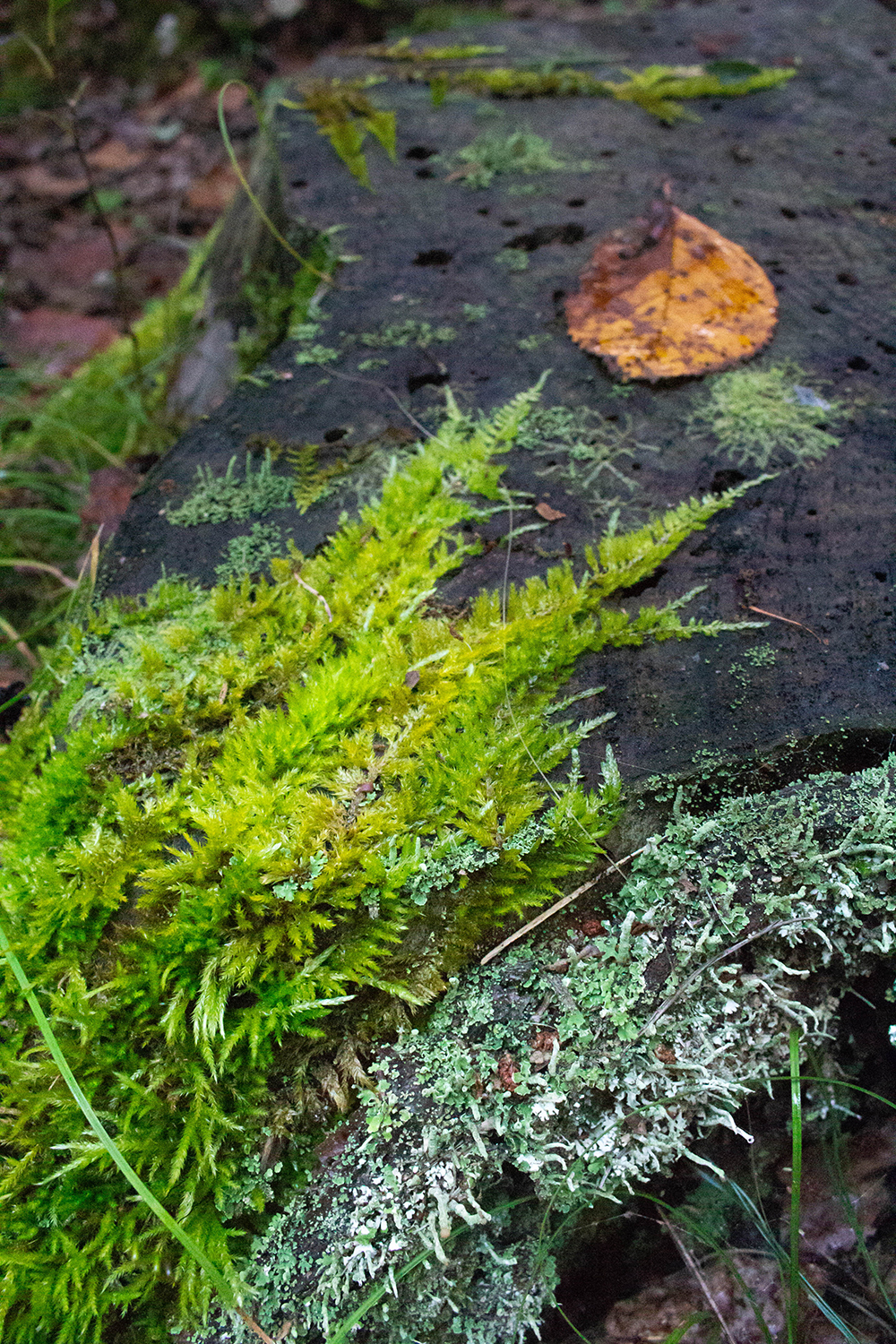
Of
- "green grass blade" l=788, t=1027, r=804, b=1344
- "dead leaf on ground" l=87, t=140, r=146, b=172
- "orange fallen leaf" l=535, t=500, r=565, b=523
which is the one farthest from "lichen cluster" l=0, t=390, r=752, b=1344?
"dead leaf on ground" l=87, t=140, r=146, b=172

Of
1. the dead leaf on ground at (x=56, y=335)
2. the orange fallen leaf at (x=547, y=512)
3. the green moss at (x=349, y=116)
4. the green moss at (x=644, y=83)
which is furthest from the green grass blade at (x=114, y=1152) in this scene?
the dead leaf on ground at (x=56, y=335)

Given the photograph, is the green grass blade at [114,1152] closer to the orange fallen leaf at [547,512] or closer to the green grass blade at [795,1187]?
the green grass blade at [795,1187]

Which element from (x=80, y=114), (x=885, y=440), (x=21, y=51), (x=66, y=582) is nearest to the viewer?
(x=885, y=440)

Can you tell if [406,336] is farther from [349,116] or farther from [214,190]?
[214,190]

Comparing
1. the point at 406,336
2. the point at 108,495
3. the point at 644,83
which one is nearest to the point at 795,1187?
the point at 406,336

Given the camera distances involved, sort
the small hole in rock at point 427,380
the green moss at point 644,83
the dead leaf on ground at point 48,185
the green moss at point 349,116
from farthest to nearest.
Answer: the dead leaf on ground at point 48,185 < the green moss at point 644,83 < the green moss at point 349,116 < the small hole in rock at point 427,380

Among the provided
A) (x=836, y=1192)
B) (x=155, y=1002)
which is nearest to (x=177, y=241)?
(x=155, y=1002)

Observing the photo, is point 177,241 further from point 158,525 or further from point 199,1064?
point 199,1064
